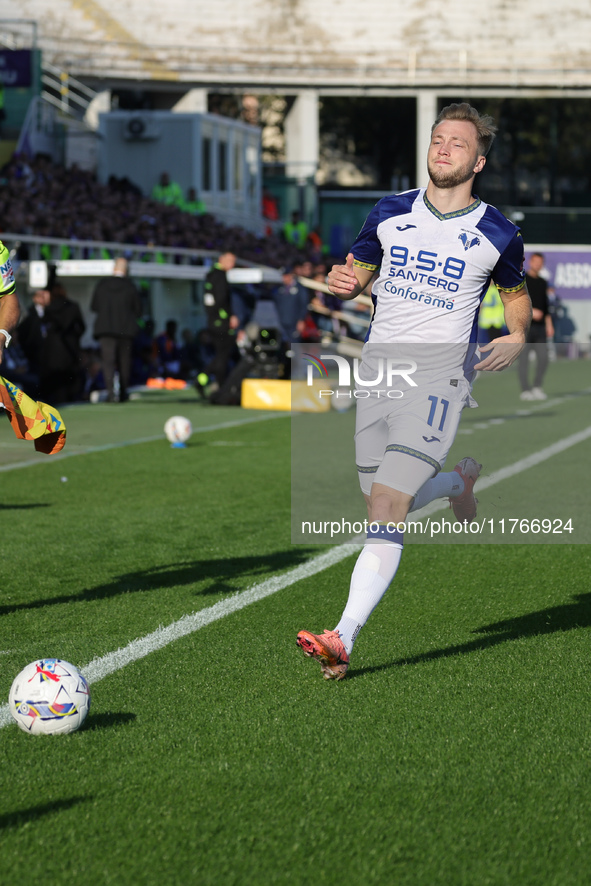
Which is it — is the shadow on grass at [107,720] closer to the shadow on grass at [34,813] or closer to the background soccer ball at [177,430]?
Result: the shadow on grass at [34,813]

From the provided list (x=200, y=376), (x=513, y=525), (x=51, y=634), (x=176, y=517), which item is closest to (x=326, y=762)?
(x=51, y=634)

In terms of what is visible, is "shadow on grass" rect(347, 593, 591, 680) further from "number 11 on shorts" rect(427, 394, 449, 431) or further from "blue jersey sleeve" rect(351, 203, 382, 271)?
"blue jersey sleeve" rect(351, 203, 382, 271)

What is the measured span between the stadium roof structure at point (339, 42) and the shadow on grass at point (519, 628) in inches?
1373

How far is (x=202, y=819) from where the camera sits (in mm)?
3121

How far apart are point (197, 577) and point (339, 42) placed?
1403 inches

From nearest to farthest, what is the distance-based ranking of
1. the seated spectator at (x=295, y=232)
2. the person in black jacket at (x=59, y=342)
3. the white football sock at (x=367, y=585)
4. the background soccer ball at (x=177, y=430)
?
the white football sock at (x=367, y=585) < the background soccer ball at (x=177, y=430) < the person in black jacket at (x=59, y=342) < the seated spectator at (x=295, y=232)

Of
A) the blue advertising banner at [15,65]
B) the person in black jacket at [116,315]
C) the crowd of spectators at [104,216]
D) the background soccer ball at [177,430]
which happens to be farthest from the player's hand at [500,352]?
the blue advertising banner at [15,65]

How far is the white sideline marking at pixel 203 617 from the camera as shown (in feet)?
15.0

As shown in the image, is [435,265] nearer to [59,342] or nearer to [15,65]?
[59,342]

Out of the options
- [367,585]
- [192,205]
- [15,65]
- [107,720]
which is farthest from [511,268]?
[15,65]

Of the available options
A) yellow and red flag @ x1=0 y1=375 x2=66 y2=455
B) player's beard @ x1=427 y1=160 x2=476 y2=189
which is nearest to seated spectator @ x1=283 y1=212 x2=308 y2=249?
yellow and red flag @ x1=0 y1=375 x2=66 y2=455

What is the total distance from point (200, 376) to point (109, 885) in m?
16.1

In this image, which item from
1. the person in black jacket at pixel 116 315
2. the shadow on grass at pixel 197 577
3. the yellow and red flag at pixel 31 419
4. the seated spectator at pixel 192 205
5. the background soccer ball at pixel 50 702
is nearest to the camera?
the background soccer ball at pixel 50 702

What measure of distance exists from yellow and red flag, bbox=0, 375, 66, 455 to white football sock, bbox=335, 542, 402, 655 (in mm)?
1481
